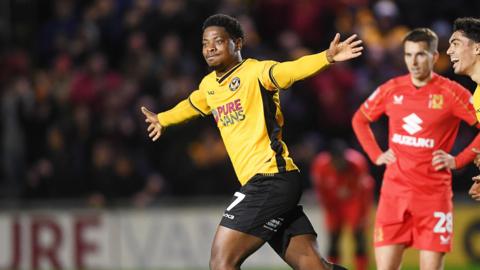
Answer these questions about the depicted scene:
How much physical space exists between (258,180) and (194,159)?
23.2 feet

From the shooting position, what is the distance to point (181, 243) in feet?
44.7

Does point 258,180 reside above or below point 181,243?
above

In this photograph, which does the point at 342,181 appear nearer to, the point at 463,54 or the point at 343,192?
the point at 343,192

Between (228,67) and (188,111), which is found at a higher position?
(228,67)

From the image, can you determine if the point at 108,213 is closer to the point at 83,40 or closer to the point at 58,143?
the point at 58,143

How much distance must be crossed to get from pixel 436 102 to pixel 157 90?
7.23 meters

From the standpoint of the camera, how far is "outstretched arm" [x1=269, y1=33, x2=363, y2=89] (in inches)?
251

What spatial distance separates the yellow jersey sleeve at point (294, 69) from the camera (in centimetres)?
644

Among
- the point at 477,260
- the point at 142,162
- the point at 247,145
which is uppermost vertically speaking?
the point at 247,145

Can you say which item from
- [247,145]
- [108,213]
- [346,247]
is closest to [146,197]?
[108,213]

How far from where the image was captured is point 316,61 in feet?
21.2

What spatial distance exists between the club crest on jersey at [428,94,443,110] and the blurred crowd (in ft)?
16.9

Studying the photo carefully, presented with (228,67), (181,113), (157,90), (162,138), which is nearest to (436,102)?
(228,67)

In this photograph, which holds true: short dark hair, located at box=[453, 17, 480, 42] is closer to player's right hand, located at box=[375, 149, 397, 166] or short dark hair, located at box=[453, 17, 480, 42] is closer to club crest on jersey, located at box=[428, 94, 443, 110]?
club crest on jersey, located at box=[428, 94, 443, 110]
